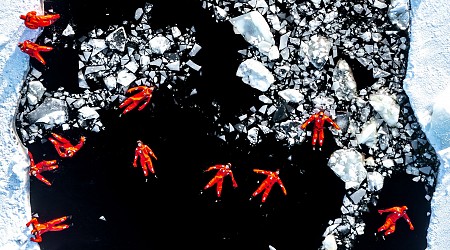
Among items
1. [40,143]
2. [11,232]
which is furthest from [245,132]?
[11,232]

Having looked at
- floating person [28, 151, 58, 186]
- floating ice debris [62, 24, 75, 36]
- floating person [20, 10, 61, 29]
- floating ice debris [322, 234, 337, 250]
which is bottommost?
floating ice debris [322, 234, 337, 250]

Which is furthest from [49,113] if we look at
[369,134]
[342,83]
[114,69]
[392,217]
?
[392,217]

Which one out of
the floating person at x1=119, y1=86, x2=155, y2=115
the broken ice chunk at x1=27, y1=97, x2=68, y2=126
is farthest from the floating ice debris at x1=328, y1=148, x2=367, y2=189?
the broken ice chunk at x1=27, y1=97, x2=68, y2=126

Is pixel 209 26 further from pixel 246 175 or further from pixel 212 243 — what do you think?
pixel 212 243

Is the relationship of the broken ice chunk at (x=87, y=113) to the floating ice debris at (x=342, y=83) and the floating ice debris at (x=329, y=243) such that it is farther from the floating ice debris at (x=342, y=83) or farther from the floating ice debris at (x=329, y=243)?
the floating ice debris at (x=329, y=243)

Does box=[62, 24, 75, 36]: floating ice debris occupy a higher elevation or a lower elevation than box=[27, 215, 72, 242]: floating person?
higher

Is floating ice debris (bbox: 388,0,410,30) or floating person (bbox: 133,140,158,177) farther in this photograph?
floating ice debris (bbox: 388,0,410,30)

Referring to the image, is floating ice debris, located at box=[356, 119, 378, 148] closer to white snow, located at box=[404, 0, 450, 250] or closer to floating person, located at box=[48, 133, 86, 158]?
white snow, located at box=[404, 0, 450, 250]
